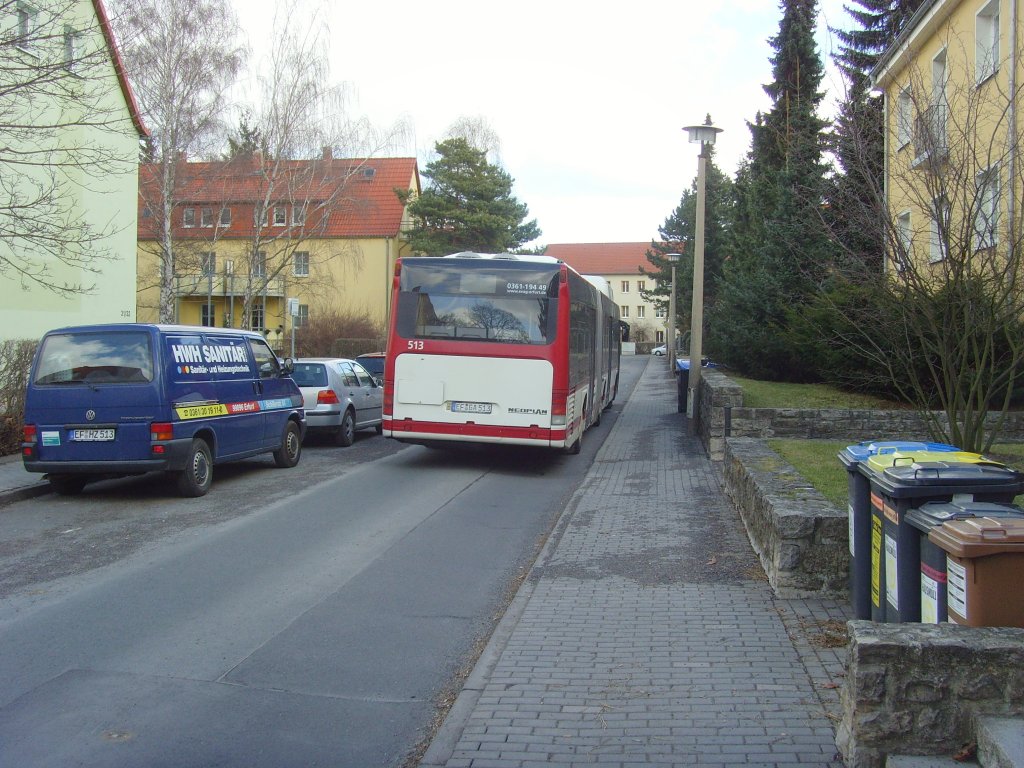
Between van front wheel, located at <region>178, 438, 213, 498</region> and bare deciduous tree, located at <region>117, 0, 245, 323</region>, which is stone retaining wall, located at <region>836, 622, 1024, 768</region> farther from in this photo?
bare deciduous tree, located at <region>117, 0, 245, 323</region>

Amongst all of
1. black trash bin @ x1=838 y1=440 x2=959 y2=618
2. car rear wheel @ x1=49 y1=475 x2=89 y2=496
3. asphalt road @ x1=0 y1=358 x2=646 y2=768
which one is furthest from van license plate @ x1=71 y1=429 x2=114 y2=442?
black trash bin @ x1=838 y1=440 x2=959 y2=618

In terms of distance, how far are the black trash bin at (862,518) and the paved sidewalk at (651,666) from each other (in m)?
0.30

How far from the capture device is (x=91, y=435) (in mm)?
10648

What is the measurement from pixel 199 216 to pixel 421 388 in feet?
97.2

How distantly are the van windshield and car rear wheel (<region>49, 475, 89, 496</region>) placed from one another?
4.37 feet

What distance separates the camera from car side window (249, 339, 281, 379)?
1338cm

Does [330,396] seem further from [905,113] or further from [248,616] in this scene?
[248,616]

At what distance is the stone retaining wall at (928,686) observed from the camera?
3.58m

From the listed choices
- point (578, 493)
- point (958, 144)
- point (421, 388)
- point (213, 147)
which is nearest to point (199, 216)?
point (213, 147)

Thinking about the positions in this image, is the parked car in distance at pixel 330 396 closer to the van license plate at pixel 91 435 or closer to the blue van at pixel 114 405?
the blue van at pixel 114 405

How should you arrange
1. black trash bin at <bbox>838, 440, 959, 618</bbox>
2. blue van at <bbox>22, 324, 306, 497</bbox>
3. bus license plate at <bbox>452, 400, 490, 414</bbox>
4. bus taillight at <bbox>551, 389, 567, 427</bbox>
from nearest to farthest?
black trash bin at <bbox>838, 440, 959, 618</bbox>, blue van at <bbox>22, 324, 306, 497</bbox>, bus taillight at <bbox>551, 389, 567, 427</bbox>, bus license plate at <bbox>452, 400, 490, 414</bbox>

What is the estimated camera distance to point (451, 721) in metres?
4.52

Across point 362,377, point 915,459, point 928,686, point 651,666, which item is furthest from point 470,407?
point 928,686

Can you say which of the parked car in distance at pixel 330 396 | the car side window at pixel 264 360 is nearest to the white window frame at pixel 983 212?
the car side window at pixel 264 360
